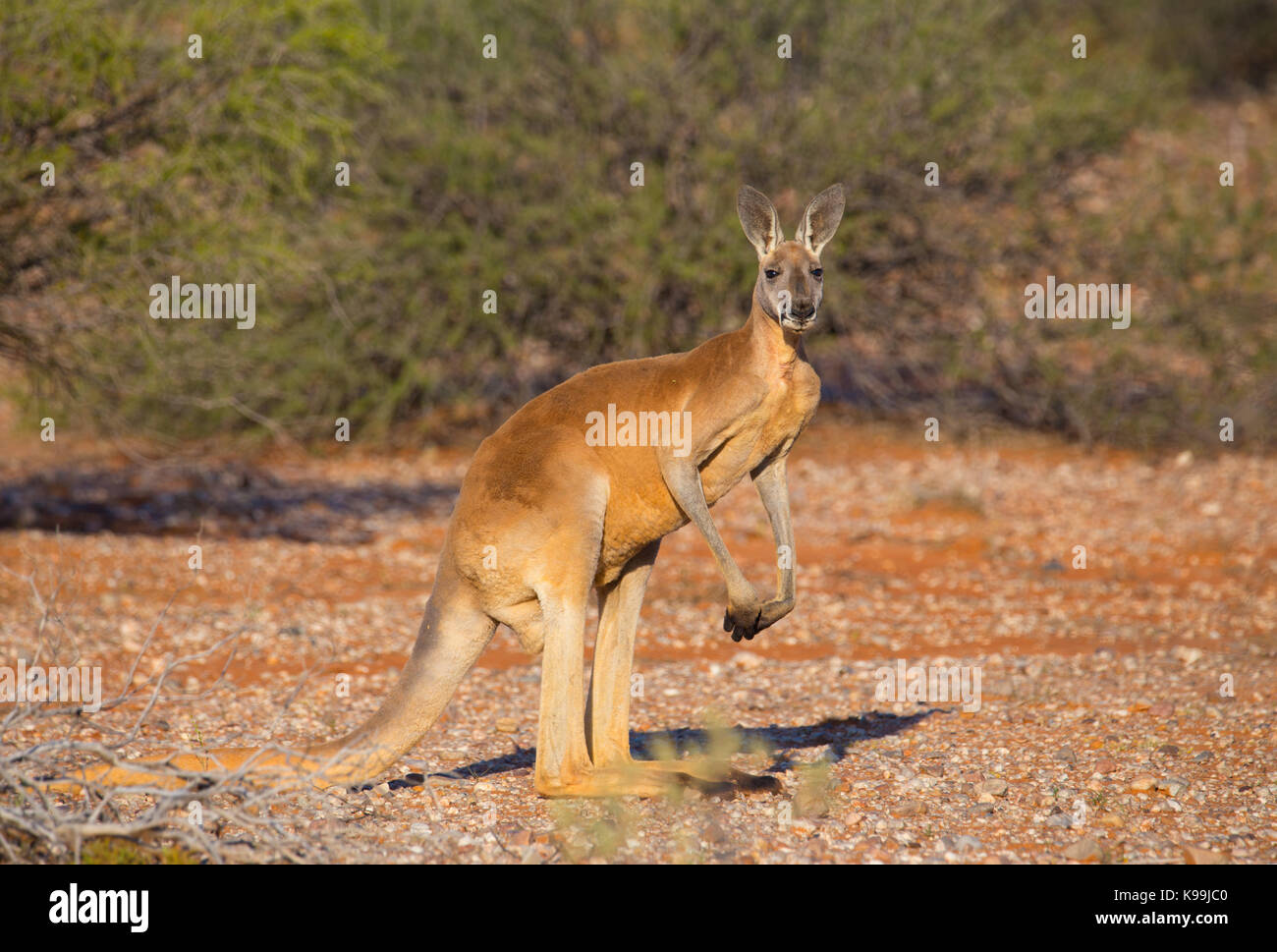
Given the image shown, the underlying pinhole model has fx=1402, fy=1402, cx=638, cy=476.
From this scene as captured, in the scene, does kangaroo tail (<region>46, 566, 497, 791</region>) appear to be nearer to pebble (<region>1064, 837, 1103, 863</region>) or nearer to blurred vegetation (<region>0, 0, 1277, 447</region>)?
pebble (<region>1064, 837, 1103, 863</region>)

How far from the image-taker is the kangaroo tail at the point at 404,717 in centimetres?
443

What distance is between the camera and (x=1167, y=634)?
25.9 feet

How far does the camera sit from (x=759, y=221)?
4473 mm

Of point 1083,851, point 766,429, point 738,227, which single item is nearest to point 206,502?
point 738,227

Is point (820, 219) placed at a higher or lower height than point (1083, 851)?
higher

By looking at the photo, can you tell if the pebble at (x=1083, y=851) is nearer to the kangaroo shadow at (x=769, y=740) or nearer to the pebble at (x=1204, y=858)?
the pebble at (x=1204, y=858)

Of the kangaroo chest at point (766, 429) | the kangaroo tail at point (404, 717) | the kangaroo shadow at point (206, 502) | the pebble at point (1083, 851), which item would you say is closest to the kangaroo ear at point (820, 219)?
the kangaroo chest at point (766, 429)

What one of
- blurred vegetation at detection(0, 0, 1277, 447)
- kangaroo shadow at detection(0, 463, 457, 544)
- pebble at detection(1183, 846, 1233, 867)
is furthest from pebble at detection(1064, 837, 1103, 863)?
blurred vegetation at detection(0, 0, 1277, 447)

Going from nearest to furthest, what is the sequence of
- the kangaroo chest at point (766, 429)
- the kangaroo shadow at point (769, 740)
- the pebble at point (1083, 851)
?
the pebble at point (1083, 851)
the kangaroo chest at point (766, 429)
the kangaroo shadow at point (769, 740)

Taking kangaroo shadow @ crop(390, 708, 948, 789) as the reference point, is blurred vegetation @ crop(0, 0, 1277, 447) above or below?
above

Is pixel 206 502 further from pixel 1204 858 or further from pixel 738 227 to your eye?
pixel 1204 858

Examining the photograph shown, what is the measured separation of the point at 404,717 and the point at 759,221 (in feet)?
6.46

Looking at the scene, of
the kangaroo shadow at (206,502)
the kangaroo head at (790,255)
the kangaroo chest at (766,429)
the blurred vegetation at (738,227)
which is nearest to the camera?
the kangaroo head at (790,255)

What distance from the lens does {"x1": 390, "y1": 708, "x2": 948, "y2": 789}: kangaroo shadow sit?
534cm
